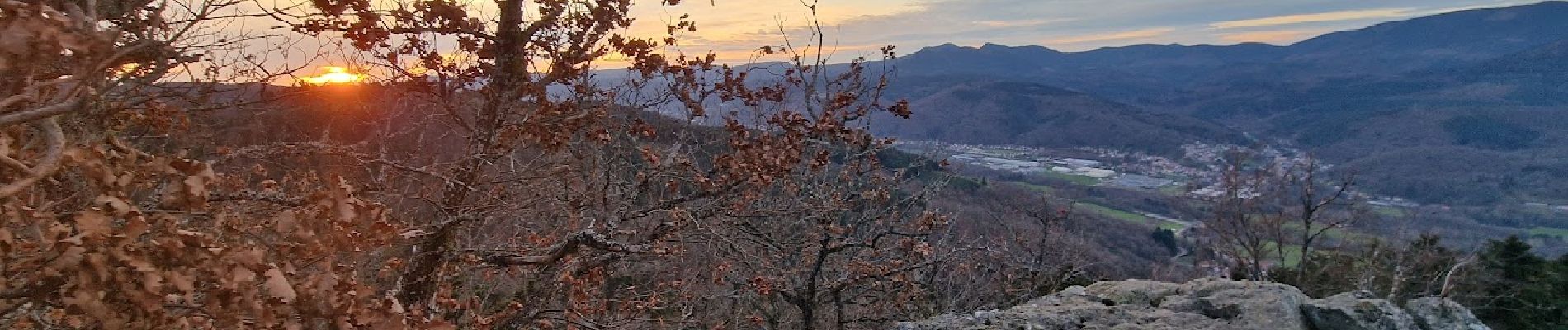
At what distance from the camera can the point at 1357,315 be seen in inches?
224

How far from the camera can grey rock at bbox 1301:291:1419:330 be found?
5652 mm

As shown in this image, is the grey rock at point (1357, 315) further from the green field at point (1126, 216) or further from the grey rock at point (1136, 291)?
the green field at point (1126, 216)

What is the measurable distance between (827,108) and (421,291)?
171 inches

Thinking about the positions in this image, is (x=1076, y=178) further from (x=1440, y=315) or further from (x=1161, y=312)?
(x=1161, y=312)

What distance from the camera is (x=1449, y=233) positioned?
192ft

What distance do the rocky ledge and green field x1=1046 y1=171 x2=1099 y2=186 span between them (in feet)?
274

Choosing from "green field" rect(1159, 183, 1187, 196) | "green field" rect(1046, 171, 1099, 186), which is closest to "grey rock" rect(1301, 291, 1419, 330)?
"green field" rect(1046, 171, 1099, 186)

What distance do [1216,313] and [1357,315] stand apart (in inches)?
37.9

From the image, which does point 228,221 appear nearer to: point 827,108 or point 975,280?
point 827,108

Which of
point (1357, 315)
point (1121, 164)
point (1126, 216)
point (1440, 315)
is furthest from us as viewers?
point (1121, 164)

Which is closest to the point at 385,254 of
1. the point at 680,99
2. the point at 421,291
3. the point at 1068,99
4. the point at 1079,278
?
the point at 421,291

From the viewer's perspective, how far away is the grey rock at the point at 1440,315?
600 centimetres

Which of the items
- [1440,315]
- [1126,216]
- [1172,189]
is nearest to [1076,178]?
[1172,189]

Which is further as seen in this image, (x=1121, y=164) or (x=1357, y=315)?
(x=1121, y=164)
